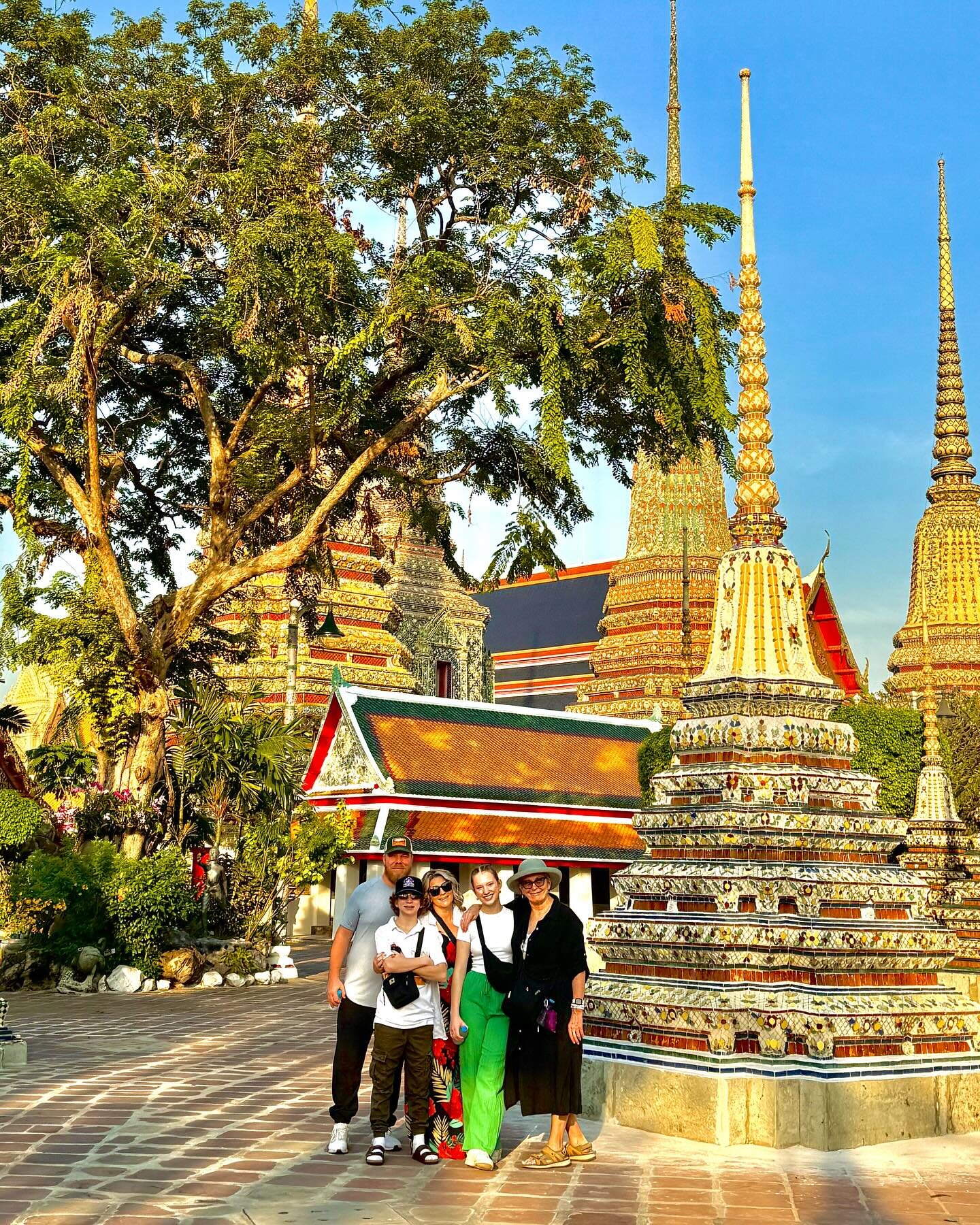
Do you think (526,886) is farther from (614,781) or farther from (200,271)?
(614,781)

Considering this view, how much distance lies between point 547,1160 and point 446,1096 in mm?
654

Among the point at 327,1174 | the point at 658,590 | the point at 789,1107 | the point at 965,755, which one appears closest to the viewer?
the point at 327,1174

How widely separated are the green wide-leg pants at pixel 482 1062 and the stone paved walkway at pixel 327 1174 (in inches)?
8.4

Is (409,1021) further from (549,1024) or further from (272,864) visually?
(272,864)

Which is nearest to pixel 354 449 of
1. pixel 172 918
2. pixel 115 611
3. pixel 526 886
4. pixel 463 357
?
pixel 463 357

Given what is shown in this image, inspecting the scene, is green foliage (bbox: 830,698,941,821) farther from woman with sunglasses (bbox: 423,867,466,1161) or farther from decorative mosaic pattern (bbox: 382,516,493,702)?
woman with sunglasses (bbox: 423,867,466,1161)

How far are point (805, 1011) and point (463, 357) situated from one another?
10.5 m

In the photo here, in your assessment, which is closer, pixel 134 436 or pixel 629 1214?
pixel 629 1214

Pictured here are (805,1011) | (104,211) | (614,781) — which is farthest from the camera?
(614,781)

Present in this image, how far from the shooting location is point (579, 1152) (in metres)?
7.12

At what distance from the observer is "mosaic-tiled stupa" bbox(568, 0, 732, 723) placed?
3859cm

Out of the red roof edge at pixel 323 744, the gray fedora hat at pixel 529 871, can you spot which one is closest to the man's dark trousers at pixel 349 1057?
the gray fedora hat at pixel 529 871

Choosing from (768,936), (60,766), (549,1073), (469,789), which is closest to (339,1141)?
(549,1073)

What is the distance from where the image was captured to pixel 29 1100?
8.95 m
